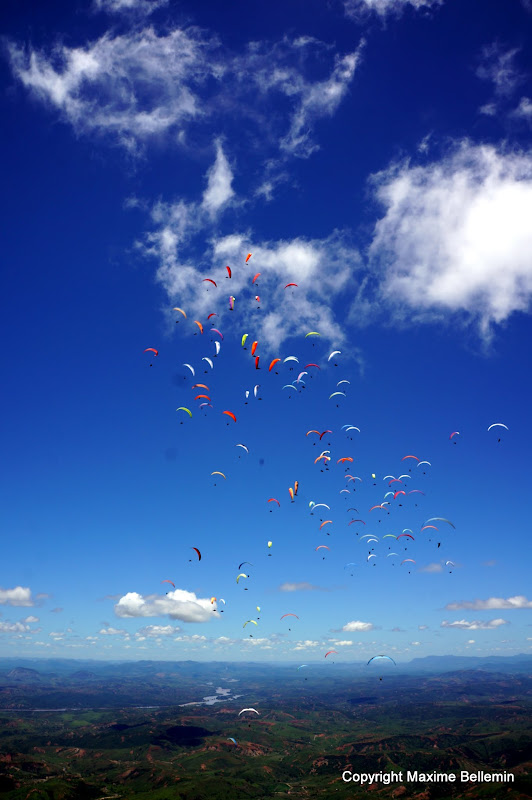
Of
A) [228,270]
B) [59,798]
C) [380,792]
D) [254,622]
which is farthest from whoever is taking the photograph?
[380,792]

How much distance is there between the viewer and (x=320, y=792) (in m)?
190

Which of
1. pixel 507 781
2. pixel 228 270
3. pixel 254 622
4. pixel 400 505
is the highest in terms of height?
pixel 228 270

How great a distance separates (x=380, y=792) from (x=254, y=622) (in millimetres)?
174750

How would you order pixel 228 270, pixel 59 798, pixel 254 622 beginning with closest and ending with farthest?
pixel 228 270 → pixel 254 622 → pixel 59 798

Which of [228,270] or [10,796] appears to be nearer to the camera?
[228,270]

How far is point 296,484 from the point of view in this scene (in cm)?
6888

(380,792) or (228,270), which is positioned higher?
(228,270)

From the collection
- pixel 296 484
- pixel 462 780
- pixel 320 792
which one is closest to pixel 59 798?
pixel 320 792

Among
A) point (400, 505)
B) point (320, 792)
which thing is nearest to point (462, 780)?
point (320, 792)

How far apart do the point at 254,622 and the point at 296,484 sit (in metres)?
35.5

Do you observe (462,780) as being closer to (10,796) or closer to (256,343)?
(10,796)

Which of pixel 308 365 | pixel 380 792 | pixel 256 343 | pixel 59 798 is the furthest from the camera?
pixel 380 792

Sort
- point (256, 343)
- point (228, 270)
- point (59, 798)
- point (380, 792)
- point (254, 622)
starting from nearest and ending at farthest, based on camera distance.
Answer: point (228, 270), point (256, 343), point (254, 622), point (59, 798), point (380, 792)

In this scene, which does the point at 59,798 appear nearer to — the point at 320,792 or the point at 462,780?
the point at 320,792
